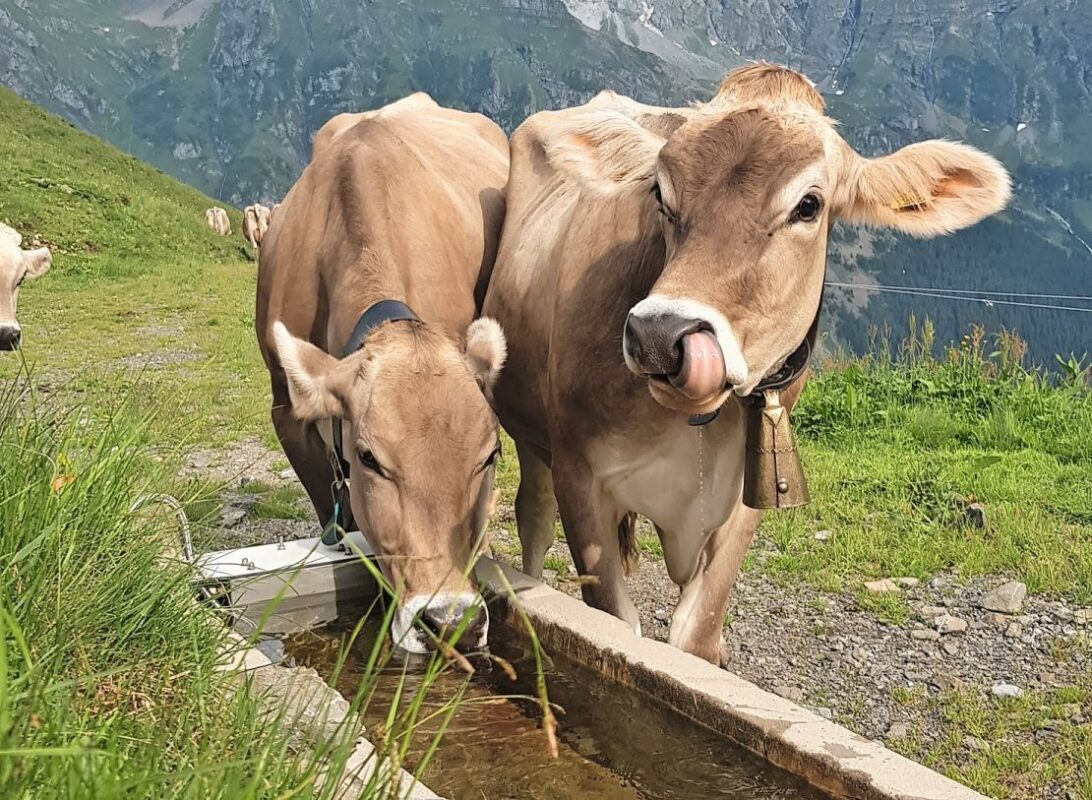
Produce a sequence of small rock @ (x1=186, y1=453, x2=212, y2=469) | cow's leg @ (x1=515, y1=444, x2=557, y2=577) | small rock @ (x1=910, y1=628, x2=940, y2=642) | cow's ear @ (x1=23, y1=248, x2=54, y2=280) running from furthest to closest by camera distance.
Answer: small rock @ (x1=186, y1=453, x2=212, y2=469) → cow's ear @ (x1=23, y1=248, x2=54, y2=280) → cow's leg @ (x1=515, y1=444, x2=557, y2=577) → small rock @ (x1=910, y1=628, x2=940, y2=642)

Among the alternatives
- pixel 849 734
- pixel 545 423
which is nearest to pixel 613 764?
pixel 849 734

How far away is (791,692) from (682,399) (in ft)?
→ 6.20

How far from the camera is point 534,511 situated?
19.1 feet

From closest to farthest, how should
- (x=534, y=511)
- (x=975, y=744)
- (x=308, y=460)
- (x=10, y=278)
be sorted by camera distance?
(x=975, y=744) → (x=308, y=460) → (x=534, y=511) → (x=10, y=278)

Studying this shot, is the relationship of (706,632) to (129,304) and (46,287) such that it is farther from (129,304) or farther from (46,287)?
(46,287)

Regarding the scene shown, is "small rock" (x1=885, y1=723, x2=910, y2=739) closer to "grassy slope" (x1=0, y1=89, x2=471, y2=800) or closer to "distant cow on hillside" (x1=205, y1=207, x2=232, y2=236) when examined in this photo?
"grassy slope" (x1=0, y1=89, x2=471, y2=800)

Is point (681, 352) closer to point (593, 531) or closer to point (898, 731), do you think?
point (593, 531)

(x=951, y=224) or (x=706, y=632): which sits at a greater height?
(x=951, y=224)

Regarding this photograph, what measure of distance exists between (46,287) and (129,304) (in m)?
2.28

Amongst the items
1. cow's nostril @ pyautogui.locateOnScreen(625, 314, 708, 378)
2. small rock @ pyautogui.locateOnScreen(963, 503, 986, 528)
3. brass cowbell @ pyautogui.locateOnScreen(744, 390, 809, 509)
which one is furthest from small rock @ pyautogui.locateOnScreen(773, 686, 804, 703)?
small rock @ pyautogui.locateOnScreen(963, 503, 986, 528)

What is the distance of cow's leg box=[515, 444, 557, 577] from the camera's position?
582 centimetres

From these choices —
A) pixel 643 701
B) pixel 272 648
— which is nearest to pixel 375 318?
pixel 272 648

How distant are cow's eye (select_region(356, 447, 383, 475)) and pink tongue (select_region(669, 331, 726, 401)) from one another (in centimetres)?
121

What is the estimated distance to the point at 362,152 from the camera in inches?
205
